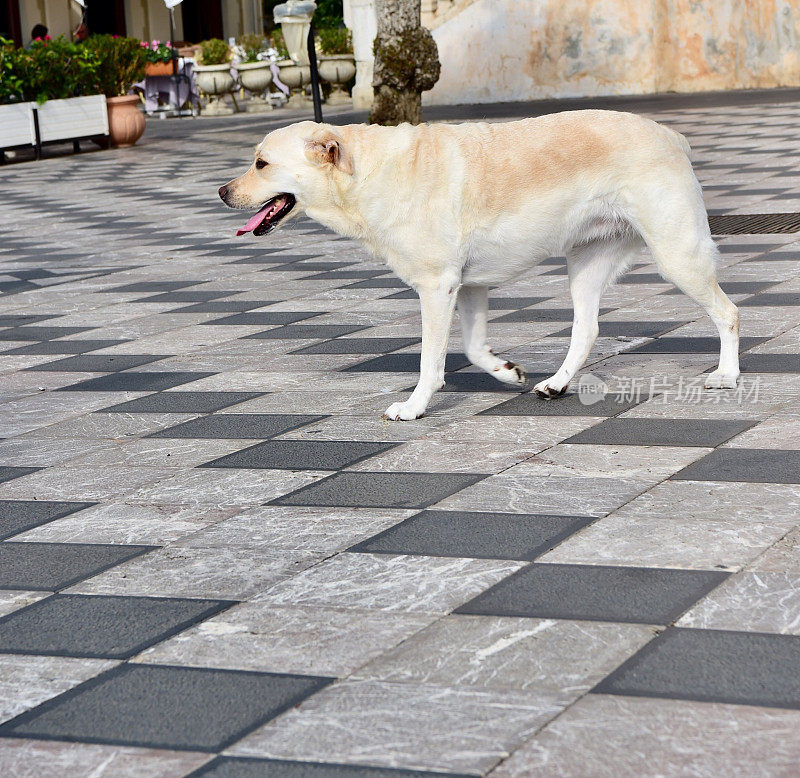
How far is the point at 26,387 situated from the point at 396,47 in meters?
12.9

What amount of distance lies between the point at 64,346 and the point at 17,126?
13578 mm

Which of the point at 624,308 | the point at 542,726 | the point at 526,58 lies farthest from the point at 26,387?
the point at 526,58

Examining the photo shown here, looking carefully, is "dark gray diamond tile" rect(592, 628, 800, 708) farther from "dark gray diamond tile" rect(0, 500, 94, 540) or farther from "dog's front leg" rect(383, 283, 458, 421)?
"dog's front leg" rect(383, 283, 458, 421)

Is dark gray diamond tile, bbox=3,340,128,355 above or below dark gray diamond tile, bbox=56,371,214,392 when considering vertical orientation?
above

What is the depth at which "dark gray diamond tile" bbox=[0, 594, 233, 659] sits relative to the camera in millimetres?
3234

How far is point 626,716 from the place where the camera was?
105 inches

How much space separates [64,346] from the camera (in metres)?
7.32

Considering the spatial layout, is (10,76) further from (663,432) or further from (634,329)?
(663,432)

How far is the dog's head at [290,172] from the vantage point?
5043mm

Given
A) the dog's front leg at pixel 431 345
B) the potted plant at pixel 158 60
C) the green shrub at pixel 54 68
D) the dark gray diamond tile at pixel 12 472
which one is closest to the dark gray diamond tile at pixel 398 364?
the dog's front leg at pixel 431 345

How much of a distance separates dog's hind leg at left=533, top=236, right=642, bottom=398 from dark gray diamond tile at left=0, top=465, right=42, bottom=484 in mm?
1856

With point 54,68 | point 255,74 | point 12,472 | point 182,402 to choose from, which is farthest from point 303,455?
point 255,74

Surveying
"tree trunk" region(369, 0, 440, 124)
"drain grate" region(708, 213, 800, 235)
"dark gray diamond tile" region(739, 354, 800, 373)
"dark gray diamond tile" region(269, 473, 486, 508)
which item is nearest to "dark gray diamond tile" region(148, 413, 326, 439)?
"dark gray diamond tile" region(269, 473, 486, 508)

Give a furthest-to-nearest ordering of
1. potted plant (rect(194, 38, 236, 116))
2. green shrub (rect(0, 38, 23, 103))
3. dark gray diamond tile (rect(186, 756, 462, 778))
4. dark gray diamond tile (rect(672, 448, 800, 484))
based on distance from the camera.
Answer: potted plant (rect(194, 38, 236, 116))
green shrub (rect(0, 38, 23, 103))
dark gray diamond tile (rect(672, 448, 800, 484))
dark gray diamond tile (rect(186, 756, 462, 778))
